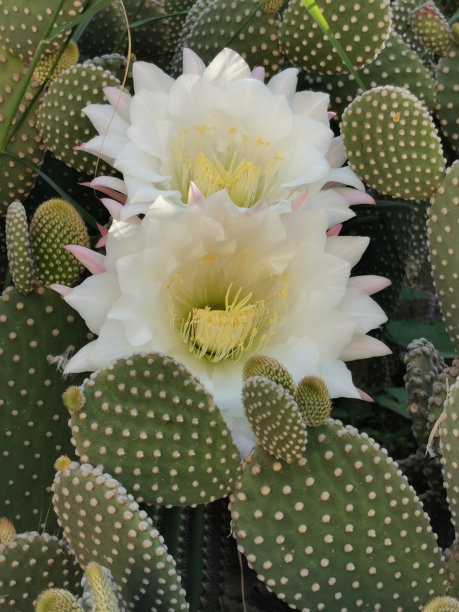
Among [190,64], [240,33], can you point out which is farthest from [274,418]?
[240,33]

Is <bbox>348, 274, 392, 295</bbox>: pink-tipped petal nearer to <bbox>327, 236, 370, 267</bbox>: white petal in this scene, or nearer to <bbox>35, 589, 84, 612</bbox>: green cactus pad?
<bbox>327, 236, 370, 267</bbox>: white petal

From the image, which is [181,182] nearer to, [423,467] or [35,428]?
[35,428]

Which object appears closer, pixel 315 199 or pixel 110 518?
pixel 110 518

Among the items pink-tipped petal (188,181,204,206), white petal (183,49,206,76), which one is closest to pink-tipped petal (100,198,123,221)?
pink-tipped petal (188,181,204,206)

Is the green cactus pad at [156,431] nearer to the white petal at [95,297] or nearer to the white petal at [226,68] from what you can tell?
the white petal at [95,297]

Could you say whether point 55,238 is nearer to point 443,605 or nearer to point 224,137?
point 224,137

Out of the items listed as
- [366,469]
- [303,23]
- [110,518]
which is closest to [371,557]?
[366,469]
